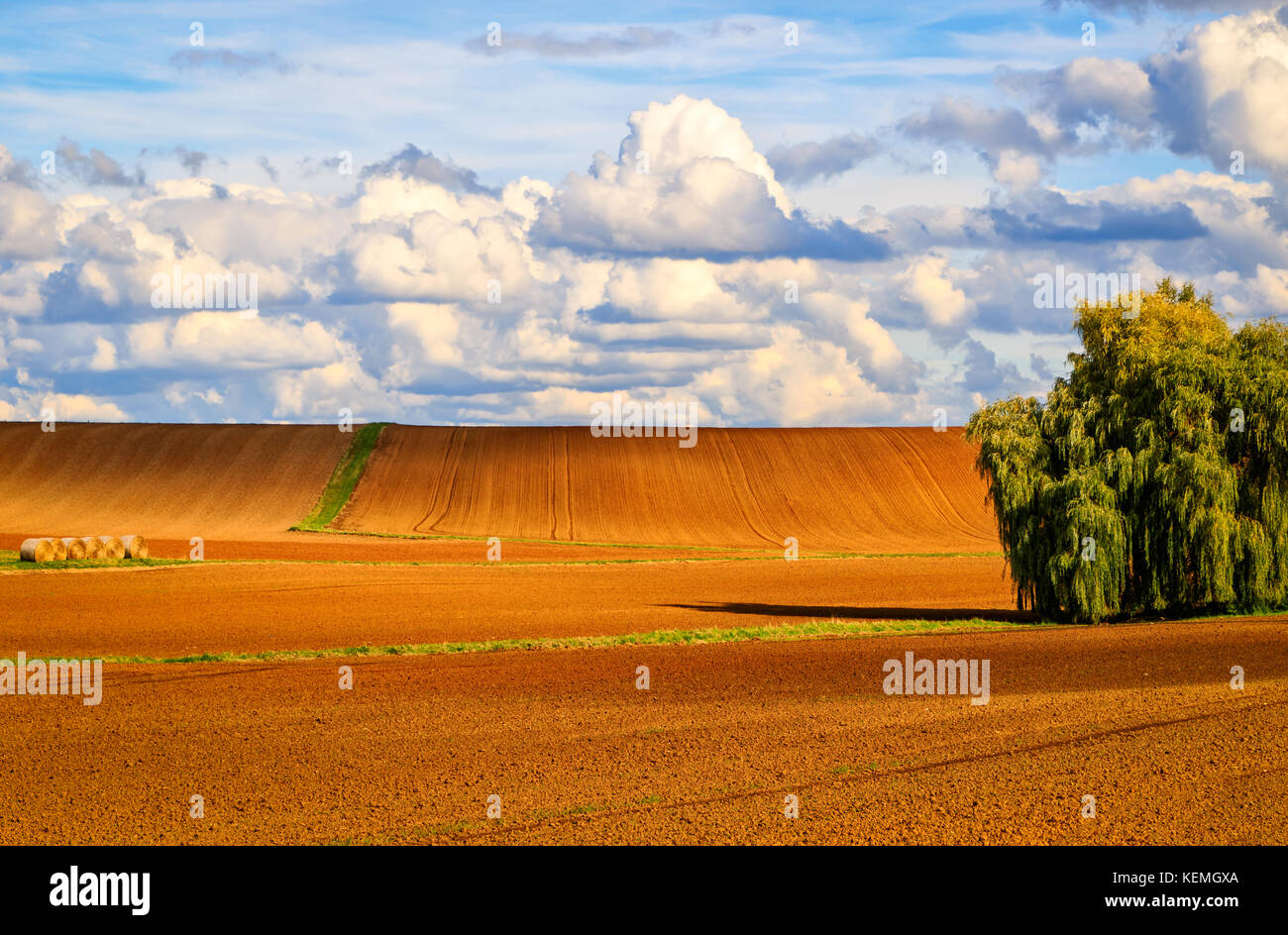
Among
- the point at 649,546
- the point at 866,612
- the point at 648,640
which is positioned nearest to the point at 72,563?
the point at 648,640

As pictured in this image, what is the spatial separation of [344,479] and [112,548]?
42.0 metres

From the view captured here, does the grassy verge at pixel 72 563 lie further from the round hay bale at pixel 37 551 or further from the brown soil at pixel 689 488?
the brown soil at pixel 689 488

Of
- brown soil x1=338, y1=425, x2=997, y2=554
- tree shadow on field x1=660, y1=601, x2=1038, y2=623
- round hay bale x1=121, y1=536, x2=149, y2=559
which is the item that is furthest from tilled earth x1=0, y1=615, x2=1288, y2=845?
brown soil x1=338, y1=425, x2=997, y2=554

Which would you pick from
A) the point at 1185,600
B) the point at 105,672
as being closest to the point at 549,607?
the point at 105,672

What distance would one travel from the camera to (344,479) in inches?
3637

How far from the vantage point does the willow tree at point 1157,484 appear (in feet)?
109

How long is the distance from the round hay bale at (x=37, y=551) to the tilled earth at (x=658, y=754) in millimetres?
25747

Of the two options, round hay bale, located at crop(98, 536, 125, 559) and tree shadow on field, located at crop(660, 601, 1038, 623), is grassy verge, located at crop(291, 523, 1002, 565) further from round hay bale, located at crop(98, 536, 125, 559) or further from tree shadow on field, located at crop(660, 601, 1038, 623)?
tree shadow on field, located at crop(660, 601, 1038, 623)

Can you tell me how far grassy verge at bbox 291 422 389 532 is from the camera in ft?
266

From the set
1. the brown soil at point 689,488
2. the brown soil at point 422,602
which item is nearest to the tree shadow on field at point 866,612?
the brown soil at point 422,602

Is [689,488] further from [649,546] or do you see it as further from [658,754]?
[658,754]
